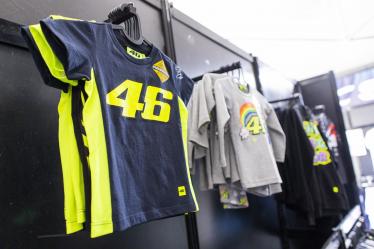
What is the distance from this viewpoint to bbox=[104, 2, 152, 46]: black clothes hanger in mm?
799

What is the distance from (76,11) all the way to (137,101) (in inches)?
18.3

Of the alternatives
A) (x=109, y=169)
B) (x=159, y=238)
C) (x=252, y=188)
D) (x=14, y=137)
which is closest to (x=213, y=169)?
(x=252, y=188)

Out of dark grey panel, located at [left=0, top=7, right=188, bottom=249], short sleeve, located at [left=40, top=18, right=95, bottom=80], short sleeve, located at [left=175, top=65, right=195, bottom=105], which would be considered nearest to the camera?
short sleeve, located at [left=40, top=18, right=95, bottom=80]

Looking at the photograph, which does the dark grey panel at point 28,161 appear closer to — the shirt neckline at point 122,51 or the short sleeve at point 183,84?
the shirt neckline at point 122,51

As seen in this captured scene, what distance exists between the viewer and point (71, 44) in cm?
59

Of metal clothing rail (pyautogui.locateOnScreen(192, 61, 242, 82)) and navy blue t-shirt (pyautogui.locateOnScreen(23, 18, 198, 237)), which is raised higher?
metal clothing rail (pyautogui.locateOnScreen(192, 61, 242, 82))

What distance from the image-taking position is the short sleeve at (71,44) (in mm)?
577

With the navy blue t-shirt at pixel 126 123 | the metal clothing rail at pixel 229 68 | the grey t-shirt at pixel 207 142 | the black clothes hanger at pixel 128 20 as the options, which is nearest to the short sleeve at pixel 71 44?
the navy blue t-shirt at pixel 126 123

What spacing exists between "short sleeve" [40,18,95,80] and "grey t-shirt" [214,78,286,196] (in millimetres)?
657

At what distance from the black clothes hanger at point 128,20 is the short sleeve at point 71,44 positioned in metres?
0.14

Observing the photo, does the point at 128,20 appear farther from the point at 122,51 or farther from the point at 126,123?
the point at 126,123

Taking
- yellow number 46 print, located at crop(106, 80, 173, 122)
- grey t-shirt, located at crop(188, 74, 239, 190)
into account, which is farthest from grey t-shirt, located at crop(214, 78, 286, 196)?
yellow number 46 print, located at crop(106, 80, 173, 122)

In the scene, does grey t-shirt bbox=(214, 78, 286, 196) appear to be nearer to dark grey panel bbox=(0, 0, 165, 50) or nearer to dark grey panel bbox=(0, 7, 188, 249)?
dark grey panel bbox=(0, 0, 165, 50)

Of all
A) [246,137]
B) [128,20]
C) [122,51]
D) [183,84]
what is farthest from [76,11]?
[246,137]
